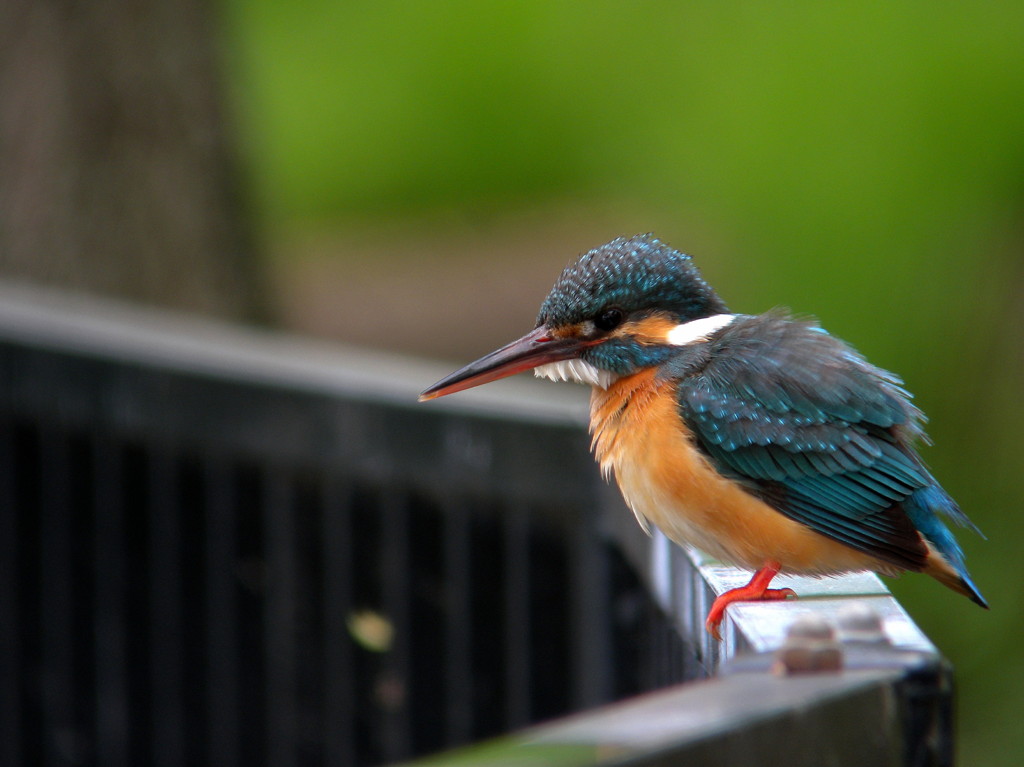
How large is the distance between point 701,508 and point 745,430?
178mm

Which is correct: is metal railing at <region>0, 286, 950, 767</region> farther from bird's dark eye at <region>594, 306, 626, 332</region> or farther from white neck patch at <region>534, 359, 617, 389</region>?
bird's dark eye at <region>594, 306, 626, 332</region>

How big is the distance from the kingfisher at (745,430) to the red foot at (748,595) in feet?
0.07

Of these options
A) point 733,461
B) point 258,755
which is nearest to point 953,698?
point 733,461

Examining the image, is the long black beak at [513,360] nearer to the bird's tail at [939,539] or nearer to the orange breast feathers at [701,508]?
the orange breast feathers at [701,508]

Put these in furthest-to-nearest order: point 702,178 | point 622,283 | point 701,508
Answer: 1. point 702,178
2. point 622,283
3. point 701,508

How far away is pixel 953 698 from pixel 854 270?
21.6ft

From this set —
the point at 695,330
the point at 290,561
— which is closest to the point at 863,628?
the point at 695,330

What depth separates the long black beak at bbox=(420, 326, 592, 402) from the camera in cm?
282

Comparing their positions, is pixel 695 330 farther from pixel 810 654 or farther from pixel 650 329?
pixel 810 654

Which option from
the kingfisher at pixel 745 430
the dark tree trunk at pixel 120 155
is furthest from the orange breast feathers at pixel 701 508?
the dark tree trunk at pixel 120 155

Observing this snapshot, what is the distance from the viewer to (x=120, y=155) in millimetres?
6359

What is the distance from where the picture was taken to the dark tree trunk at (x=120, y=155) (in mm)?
6168

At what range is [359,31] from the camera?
1198 centimetres

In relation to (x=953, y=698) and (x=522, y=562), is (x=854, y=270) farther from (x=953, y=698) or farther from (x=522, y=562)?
(x=953, y=698)
